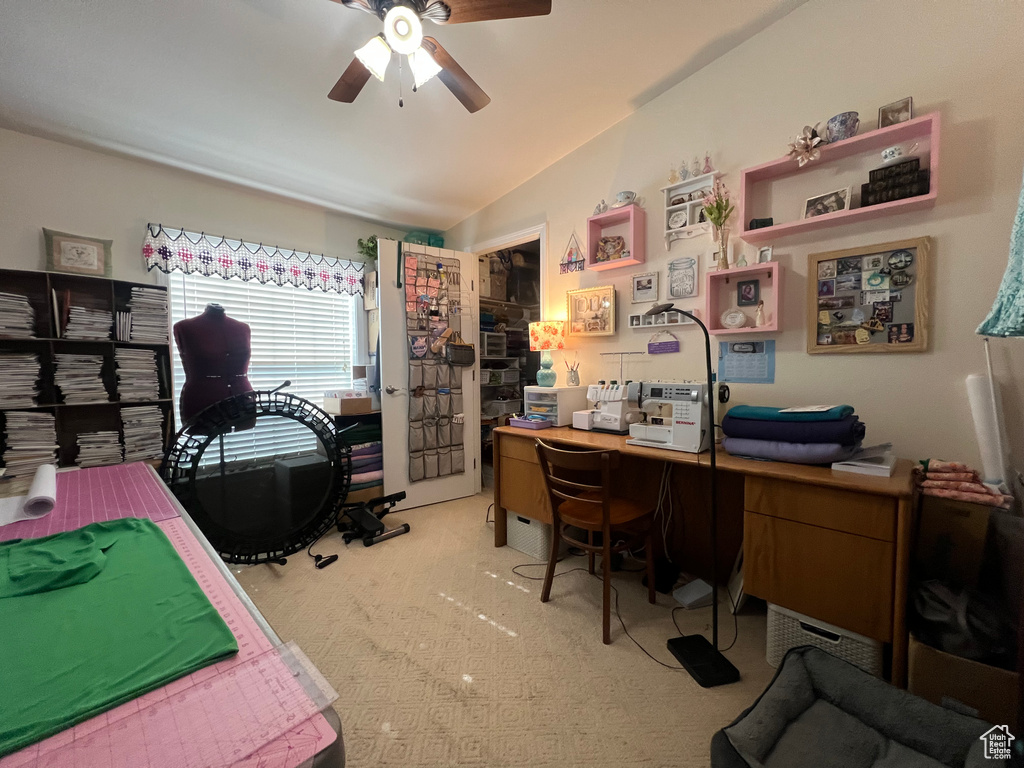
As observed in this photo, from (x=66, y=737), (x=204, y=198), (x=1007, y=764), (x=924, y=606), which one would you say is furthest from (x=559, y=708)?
(x=204, y=198)

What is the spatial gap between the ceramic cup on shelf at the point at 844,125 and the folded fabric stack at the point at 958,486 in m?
1.45

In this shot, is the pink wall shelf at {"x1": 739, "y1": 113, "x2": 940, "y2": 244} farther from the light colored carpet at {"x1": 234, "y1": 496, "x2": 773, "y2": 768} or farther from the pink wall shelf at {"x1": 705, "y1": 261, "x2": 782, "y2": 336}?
the light colored carpet at {"x1": 234, "y1": 496, "x2": 773, "y2": 768}

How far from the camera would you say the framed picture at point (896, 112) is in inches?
65.4

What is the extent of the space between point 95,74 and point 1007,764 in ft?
13.7

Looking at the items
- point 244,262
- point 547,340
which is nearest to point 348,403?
point 244,262

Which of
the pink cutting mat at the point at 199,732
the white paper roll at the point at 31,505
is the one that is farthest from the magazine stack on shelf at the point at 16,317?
the pink cutting mat at the point at 199,732

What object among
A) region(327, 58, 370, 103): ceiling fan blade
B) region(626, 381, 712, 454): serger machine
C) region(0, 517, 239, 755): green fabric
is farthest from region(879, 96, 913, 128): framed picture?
region(0, 517, 239, 755): green fabric

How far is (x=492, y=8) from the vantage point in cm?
152

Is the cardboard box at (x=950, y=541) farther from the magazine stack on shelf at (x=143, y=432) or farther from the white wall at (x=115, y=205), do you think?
the white wall at (x=115, y=205)

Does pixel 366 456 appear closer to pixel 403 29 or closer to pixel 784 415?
pixel 403 29

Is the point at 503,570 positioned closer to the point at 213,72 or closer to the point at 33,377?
the point at 33,377

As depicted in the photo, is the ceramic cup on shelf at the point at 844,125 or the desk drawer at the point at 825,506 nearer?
the desk drawer at the point at 825,506

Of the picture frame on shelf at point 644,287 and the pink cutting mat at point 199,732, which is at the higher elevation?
the picture frame on shelf at point 644,287

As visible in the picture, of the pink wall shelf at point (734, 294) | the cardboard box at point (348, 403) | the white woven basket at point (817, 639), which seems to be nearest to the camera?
the white woven basket at point (817, 639)
